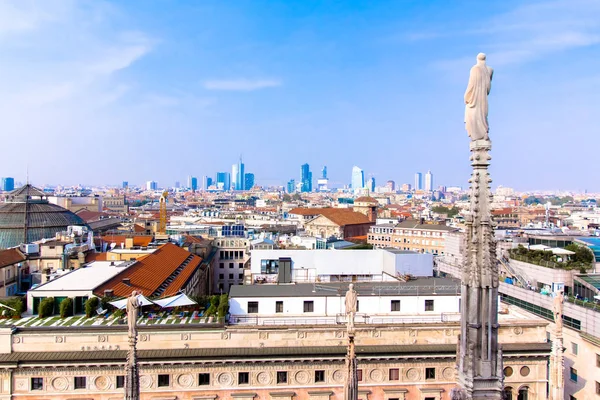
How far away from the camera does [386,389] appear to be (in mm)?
23281

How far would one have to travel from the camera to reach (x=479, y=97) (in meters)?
7.88

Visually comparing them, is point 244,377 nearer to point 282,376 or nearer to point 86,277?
point 282,376

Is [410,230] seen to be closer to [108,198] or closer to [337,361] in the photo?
[337,361]

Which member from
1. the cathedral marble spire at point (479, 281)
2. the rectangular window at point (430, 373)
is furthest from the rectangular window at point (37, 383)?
the cathedral marble spire at point (479, 281)

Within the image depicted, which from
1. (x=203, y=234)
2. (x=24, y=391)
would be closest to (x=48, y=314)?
(x=24, y=391)

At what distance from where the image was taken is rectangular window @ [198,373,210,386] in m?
22.4

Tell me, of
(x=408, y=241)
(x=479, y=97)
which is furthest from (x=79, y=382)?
(x=408, y=241)

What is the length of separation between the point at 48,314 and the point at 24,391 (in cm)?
437

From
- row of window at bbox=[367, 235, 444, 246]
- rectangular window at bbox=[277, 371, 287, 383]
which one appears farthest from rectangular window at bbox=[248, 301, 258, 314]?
row of window at bbox=[367, 235, 444, 246]

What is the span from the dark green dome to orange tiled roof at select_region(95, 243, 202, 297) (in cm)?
1932

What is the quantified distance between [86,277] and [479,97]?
29.4 meters

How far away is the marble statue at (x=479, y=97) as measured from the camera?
789 centimetres

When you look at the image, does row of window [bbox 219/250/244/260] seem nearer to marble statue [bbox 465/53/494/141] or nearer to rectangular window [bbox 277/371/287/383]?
rectangular window [bbox 277/371/287/383]

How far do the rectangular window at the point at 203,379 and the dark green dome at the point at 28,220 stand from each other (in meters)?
42.1
